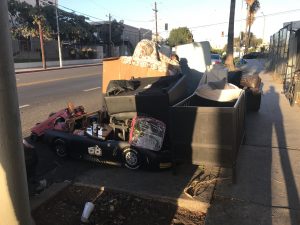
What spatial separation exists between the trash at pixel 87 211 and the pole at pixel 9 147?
102 cm

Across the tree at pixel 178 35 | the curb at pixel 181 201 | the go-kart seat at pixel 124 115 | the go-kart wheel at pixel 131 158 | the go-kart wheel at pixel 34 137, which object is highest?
the tree at pixel 178 35

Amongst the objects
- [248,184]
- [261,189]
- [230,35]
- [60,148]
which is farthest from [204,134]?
[230,35]

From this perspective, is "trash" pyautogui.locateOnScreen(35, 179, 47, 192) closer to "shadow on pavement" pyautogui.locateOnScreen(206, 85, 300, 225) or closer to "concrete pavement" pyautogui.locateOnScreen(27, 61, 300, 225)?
"concrete pavement" pyautogui.locateOnScreen(27, 61, 300, 225)

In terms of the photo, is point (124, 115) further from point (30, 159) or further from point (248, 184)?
point (248, 184)

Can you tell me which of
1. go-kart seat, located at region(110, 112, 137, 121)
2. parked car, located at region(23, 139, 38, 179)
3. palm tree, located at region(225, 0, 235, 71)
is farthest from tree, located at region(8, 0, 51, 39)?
parked car, located at region(23, 139, 38, 179)

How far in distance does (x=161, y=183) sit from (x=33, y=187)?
1.58 meters

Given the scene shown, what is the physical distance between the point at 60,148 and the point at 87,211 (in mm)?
2040

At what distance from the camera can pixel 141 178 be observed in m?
4.67

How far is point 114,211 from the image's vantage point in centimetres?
385

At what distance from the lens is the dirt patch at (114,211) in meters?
3.66

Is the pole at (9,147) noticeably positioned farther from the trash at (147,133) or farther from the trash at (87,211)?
the trash at (147,133)

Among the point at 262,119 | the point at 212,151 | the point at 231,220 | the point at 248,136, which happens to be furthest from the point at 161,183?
the point at 262,119

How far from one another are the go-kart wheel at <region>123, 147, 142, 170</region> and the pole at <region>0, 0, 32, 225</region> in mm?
2301

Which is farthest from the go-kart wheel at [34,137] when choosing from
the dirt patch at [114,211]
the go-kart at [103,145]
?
the dirt patch at [114,211]
